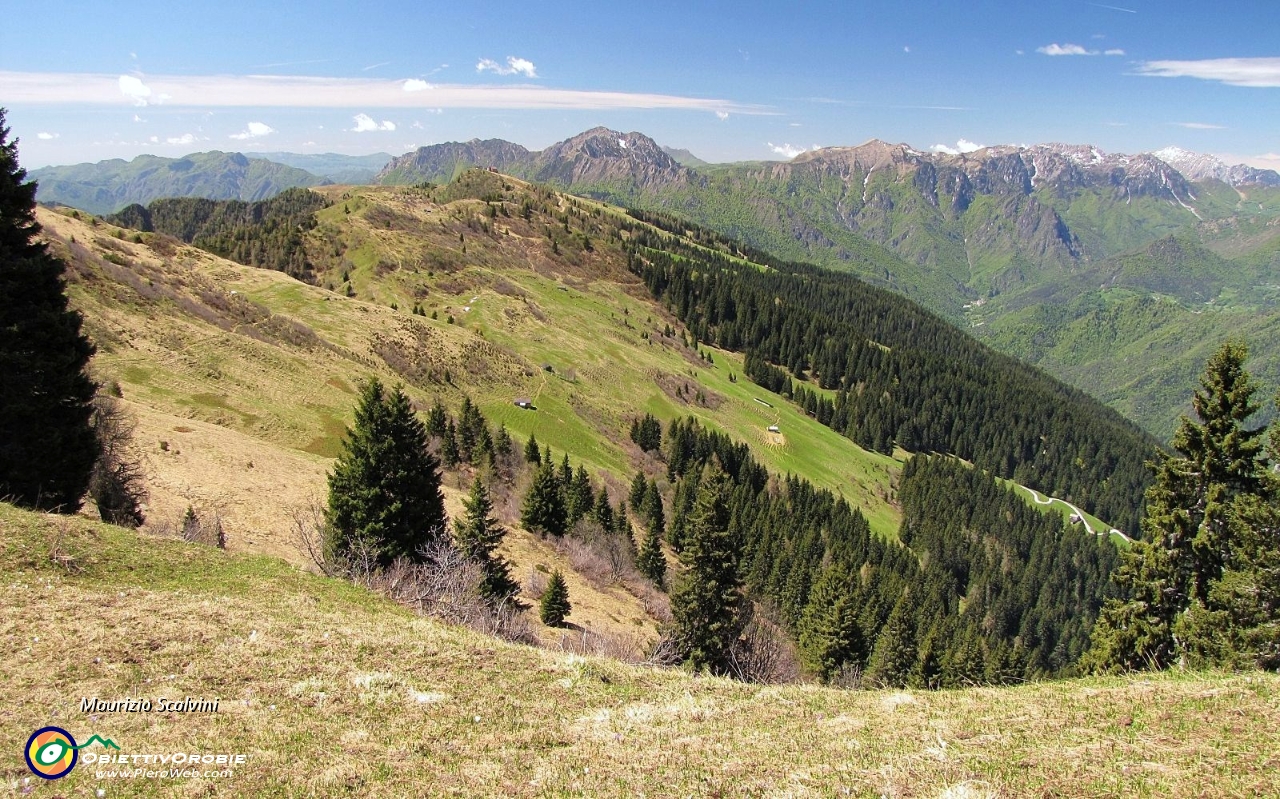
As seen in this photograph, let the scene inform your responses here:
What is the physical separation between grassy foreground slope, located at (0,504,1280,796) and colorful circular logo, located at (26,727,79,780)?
236 millimetres

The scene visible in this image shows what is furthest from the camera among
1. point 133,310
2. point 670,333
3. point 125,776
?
point 670,333

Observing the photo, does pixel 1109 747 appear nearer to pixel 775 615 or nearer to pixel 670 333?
pixel 775 615

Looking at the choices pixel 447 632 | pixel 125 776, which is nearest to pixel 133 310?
pixel 447 632

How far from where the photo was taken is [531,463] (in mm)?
68250

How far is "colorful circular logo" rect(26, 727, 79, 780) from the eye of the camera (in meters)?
10.1

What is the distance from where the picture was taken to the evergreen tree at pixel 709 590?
37.7 metres

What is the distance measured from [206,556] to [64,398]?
962cm

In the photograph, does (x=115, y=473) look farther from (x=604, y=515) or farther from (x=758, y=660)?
(x=604, y=515)

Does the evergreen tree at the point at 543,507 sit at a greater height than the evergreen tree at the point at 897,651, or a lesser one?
greater

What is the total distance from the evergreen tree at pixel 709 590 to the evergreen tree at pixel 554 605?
7.21 m

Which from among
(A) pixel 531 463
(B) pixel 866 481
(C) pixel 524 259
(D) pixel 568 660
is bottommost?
(B) pixel 866 481

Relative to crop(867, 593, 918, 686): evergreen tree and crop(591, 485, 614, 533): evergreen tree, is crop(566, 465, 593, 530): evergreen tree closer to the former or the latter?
crop(591, 485, 614, 533): evergreen tree

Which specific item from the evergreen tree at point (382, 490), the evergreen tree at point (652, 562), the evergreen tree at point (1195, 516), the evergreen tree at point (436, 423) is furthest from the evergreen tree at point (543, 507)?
the evergreen tree at point (1195, 516)

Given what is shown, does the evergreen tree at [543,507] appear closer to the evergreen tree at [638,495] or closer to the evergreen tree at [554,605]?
the evergreen tree at [554,605]
